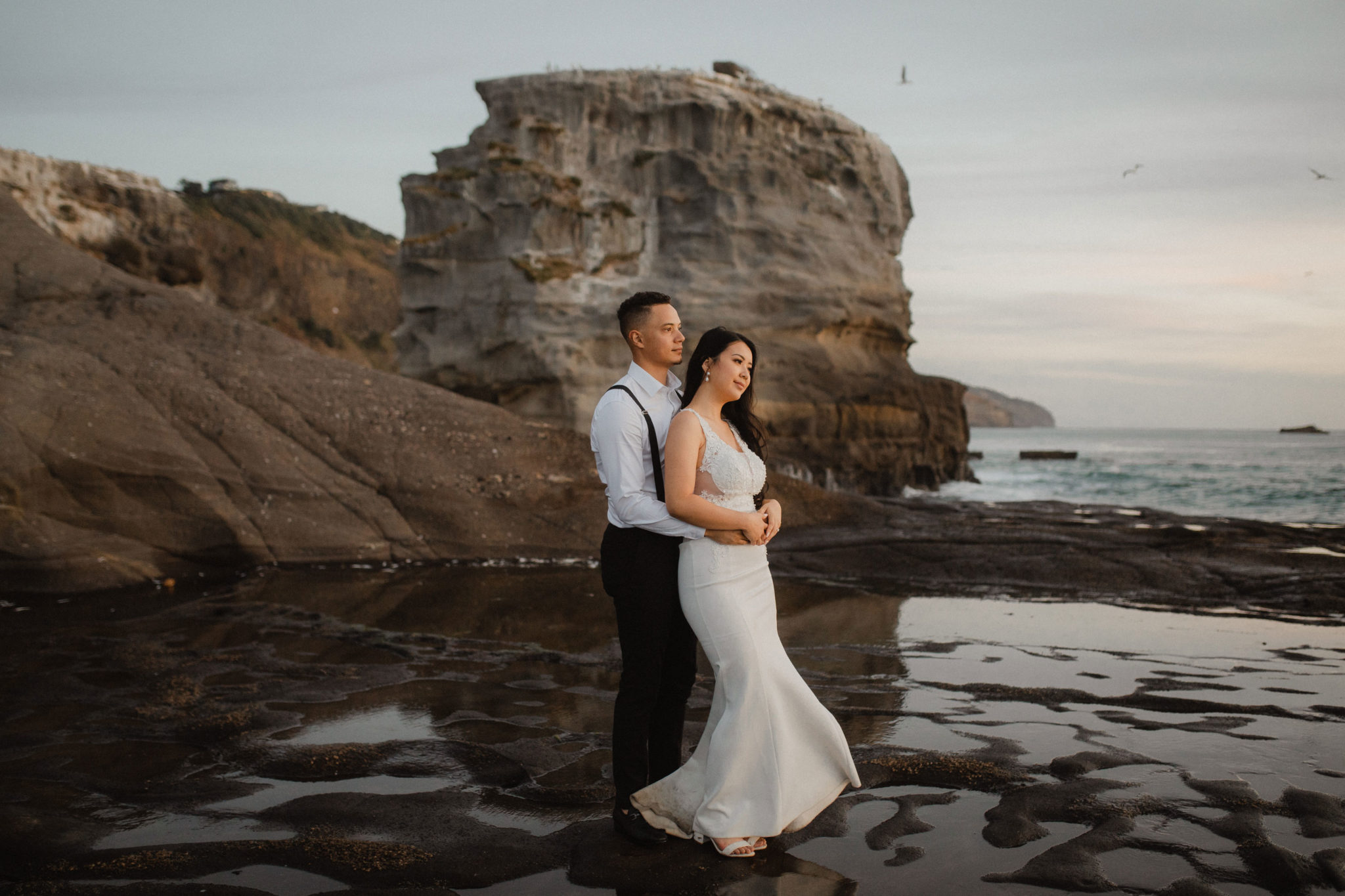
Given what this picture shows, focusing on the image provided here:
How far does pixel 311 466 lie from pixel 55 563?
2.84 meters

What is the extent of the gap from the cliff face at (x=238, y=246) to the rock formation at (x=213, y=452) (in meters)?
22.7

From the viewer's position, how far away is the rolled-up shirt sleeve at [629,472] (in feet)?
11.4

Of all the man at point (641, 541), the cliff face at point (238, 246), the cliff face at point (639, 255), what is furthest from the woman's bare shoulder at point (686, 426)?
the cliff face at point (238, 246)

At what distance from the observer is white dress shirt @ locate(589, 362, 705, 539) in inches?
137

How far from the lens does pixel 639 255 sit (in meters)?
25.5

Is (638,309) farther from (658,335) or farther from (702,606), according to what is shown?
(702,606)

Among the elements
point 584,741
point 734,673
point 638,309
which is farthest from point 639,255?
point 734,673

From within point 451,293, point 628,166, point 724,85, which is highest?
point 724,85

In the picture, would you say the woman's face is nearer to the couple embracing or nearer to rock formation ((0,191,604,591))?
the couple embracing

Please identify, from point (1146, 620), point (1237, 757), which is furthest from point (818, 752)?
point (1146, 620)

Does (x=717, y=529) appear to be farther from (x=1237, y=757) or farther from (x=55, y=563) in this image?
(x=55, y=563)

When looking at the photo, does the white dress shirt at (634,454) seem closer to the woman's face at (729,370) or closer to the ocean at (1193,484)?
the woman's face at (729,370)

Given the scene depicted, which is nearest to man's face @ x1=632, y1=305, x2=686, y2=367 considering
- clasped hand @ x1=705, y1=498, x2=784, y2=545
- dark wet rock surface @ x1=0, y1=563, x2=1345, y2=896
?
clasped hand @ x1=705, y1=498, x2=784, y2=545

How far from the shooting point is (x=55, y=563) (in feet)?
28.7
